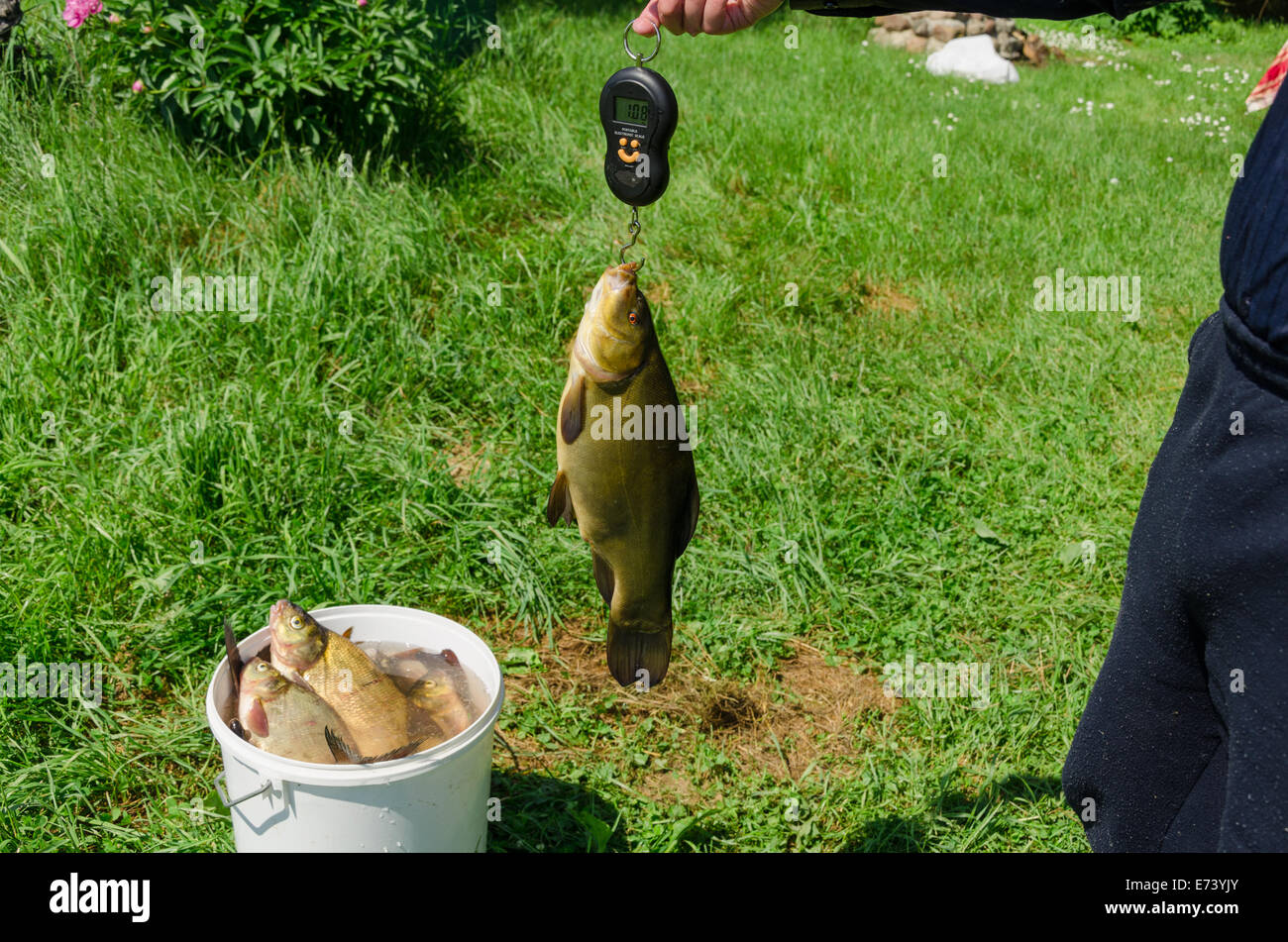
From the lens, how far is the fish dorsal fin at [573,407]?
6.91ft

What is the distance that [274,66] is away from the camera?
5.29 metres

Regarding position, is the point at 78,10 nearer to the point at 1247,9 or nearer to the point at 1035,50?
the point at 1035,50

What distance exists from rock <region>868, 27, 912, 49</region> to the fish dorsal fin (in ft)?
38.5

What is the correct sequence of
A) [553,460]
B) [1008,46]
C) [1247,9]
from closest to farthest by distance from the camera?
[553,460]
[1008,46]
[1247,9]

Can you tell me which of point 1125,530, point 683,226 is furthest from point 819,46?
point 1125,530

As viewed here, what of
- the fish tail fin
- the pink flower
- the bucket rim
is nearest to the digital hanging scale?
the fish tail fin

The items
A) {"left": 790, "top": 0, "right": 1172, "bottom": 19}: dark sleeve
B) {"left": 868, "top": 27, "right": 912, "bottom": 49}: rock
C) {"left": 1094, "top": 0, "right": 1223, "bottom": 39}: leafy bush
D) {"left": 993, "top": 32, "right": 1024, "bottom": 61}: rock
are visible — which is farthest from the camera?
{"left": 1094, "top": 0, "right": 1223, "bottom": 39}: leafy bush

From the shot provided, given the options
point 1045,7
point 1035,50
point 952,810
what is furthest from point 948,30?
point 1045,7

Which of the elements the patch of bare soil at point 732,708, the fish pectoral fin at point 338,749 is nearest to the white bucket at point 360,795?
the fish pectoral fin at point 338,749

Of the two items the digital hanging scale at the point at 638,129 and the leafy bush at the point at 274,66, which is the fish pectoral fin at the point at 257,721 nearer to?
the digital hanging scale at the point at 638,129

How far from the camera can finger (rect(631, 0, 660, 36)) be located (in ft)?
6.88

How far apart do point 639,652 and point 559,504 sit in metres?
0.39

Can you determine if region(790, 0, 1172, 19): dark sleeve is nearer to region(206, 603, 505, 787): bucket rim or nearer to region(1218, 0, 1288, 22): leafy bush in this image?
region(206, 603, 505, 787): bucket rim

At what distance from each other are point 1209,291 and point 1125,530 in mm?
3036
